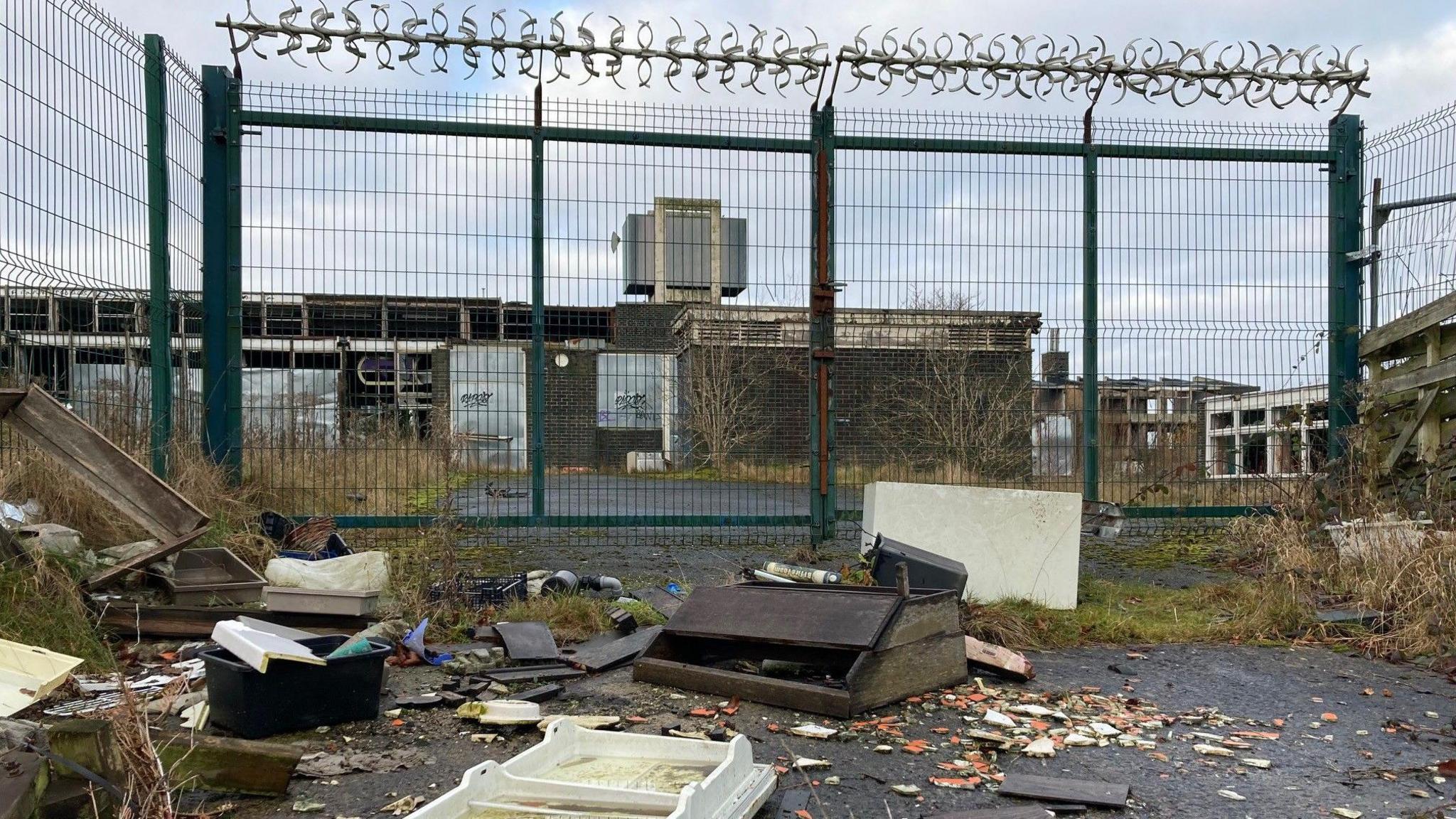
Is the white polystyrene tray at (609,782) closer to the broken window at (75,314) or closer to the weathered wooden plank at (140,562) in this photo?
the weathered wooden plank at (140,562)

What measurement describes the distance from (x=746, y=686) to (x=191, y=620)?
9.68 feet

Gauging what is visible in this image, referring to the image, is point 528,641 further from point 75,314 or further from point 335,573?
point 75,314

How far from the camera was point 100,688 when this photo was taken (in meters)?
4.37

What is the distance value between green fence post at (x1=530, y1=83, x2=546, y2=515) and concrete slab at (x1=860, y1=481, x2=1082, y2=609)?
2.68 m

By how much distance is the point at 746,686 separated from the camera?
4449 millimetres

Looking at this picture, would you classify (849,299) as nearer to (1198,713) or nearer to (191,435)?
(1198,713)

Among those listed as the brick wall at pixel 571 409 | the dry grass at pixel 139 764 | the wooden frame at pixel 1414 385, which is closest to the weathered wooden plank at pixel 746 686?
the dry grass at pixel 139 764

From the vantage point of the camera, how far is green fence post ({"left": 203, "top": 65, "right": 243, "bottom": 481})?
A: 24.5 ft

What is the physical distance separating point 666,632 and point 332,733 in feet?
5.21

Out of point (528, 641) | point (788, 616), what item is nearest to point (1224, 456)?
point (788, 616)

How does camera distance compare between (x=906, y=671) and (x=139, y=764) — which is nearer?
(x=139, y=764)

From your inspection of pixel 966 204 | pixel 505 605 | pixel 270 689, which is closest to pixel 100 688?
pixel 270 689

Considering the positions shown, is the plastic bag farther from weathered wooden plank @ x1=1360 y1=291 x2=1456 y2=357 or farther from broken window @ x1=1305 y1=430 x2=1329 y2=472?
weathered wooden plank @ x1=1360 y1=291 x2=1456 y2=357

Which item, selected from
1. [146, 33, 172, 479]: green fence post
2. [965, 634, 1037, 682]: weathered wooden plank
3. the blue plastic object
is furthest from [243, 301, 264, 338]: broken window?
[965, 634, 1037, 682]: weathered wooden plank
